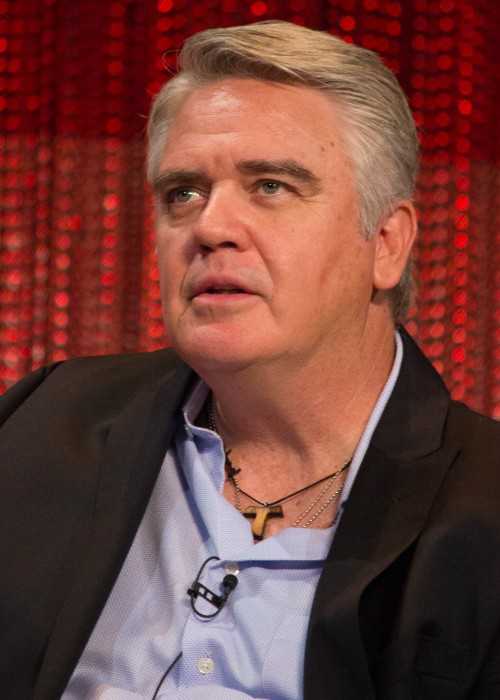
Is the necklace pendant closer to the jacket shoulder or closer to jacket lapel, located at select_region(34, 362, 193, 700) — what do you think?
jacket lapel, located at select_region(34, 362, 193, 700)

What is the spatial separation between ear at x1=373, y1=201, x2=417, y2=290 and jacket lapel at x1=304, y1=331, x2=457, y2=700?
0.14 metres

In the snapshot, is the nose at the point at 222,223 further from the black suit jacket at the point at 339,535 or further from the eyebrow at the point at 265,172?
the black suit jacket at the point at 339,535

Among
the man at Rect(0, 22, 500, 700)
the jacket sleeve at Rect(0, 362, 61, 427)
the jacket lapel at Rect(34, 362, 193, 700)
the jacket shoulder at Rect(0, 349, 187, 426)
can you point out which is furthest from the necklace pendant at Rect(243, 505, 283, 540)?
the jacket sleeve at Rect(0, 362, 61, 427)

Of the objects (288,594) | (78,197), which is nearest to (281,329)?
(288,594)

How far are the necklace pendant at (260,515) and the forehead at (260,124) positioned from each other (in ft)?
1.61

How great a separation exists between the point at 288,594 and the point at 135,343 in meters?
0.92

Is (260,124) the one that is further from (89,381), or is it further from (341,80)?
(89,381)

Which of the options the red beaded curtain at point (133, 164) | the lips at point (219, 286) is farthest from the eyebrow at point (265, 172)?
the red beaded curtain at point (133, 164)

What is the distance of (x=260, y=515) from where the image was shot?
1.72m

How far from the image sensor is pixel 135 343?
7.93 ft

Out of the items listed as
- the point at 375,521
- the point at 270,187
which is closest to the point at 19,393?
the point at 270,187

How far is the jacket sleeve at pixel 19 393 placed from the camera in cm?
187

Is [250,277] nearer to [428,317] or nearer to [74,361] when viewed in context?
[74,361]

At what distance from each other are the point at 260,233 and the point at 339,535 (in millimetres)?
419
